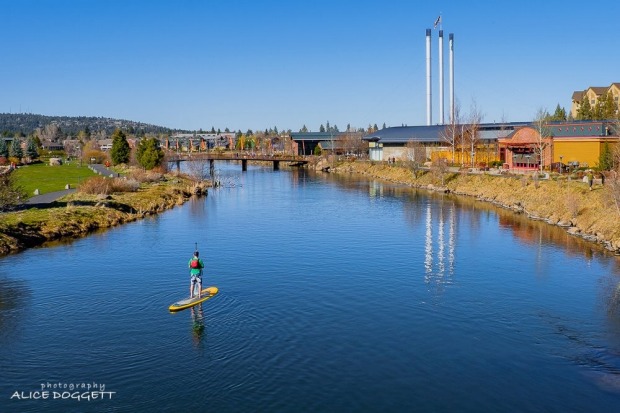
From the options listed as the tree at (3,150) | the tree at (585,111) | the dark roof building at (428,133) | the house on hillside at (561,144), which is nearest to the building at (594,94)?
the tree at (585,111)

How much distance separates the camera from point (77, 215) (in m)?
57.0

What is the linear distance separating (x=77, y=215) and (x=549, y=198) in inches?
1916

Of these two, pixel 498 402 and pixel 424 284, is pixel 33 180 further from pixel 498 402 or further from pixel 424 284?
pixel 498 402

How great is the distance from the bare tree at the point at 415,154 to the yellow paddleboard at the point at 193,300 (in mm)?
78844

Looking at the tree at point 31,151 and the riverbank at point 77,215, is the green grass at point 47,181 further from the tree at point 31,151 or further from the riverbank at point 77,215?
the tree at point 31,151

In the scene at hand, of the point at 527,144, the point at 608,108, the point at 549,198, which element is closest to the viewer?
the point at 549,198

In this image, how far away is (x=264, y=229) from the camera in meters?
55.4

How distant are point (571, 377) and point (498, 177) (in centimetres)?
6368

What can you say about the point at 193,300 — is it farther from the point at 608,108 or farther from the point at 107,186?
the point at 608,108

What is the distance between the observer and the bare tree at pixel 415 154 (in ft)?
353

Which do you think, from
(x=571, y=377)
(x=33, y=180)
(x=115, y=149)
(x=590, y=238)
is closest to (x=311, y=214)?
(x=590, y=238)

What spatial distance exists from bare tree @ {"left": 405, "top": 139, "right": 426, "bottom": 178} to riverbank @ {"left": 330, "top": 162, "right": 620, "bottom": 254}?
11.4 feet

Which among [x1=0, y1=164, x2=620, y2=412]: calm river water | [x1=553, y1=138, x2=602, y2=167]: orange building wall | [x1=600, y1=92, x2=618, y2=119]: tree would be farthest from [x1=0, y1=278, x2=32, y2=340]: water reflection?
[x1=600, y1=92, x2=618, y2=119]: tree

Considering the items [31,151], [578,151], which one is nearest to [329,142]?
[31,151]
